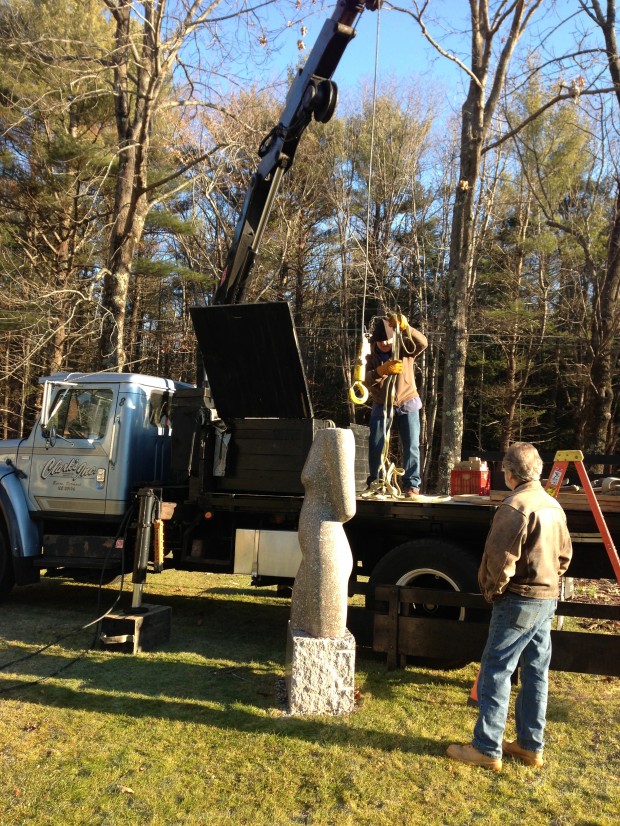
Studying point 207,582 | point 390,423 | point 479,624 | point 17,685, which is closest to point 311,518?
point 479,624

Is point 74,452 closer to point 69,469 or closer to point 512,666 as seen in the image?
point 69,469

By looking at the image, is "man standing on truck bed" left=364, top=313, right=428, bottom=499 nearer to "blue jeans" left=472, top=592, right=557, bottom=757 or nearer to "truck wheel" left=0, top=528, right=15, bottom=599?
"blue jeans" left=472, top=592, right=557, bottom=757

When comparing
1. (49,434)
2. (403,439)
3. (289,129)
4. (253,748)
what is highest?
(289,129)

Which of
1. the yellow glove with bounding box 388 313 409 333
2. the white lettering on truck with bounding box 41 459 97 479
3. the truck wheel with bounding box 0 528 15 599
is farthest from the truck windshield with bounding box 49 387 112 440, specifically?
the yellow glove with bounding box 388 313 409 333

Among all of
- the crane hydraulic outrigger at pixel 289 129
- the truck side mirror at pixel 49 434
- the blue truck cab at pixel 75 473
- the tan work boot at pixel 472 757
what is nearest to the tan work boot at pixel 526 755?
the tan work boot at pixel 472 757

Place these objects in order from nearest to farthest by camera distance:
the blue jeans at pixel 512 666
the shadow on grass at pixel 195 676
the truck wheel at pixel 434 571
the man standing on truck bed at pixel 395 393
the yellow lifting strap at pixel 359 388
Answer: the blue jeans at pixel 512 666, the shadow on grass at pixel 195 676, the truck wheel at pixel 434 571, the yellow lifting strap at pixel 359 388, the man standing on truck bed at pixel 395 393

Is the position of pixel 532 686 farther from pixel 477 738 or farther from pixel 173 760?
pixel 173 760

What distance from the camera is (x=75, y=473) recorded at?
6918mm

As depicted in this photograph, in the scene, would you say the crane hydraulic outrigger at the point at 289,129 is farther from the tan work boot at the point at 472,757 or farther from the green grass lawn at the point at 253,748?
the tan work boot at the point at 472,757

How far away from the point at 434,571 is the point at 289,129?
5.05 metres

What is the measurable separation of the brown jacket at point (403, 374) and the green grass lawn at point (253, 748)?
2328 mm

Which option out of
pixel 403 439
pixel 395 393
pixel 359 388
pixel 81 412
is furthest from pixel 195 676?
pixel 81 412

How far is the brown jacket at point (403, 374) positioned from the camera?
249 inches

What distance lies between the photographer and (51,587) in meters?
8.74
